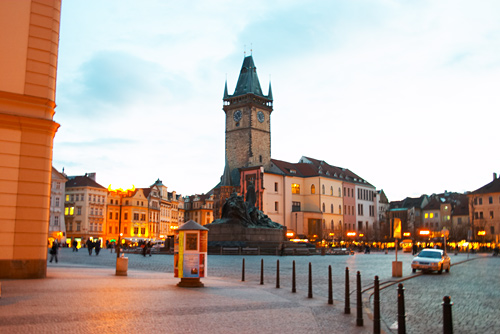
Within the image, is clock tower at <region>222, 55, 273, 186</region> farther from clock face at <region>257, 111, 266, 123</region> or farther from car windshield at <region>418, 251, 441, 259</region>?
car windshield at <region>418, 251, 441, 259</region>

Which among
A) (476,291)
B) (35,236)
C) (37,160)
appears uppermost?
(37,160)

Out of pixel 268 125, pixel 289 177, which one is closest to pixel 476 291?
pixel 289 177

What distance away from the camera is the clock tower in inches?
4437

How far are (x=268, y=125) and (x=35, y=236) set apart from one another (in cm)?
10282

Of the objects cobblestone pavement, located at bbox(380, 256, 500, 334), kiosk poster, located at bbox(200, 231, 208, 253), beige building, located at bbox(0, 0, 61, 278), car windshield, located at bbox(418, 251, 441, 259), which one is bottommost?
cobblestone pavement, located at bbox(380, 256, 500, 334)

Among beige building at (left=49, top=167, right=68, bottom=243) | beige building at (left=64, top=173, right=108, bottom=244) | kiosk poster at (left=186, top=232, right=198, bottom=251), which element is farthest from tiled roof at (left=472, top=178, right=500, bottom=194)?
kiosk poster at (left=186, top=232, right=198, bottom=251)

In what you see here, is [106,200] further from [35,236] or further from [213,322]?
[213,322]

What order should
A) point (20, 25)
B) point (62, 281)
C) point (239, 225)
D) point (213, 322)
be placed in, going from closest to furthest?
point (213, 322) → point (62, 281) → point (20, 25) → point (239, 225)

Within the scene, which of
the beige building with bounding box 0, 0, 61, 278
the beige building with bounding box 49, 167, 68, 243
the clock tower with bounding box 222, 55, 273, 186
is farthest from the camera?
the clock tower with bounding box 222, 55, 273, 186

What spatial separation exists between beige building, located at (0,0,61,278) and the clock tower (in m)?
90.0

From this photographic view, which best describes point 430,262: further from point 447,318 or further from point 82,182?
point 82,182

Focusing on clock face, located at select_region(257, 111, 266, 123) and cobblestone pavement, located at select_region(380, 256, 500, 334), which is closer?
cobblestone pavement, located at select_region(380, 256, 500, 334)

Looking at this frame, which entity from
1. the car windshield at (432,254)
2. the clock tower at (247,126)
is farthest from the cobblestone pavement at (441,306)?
the clock tower at (247,126)

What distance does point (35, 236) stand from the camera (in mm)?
18016
